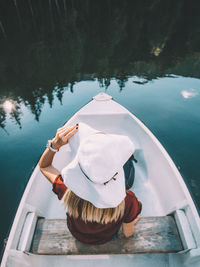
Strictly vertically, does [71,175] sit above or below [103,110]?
below

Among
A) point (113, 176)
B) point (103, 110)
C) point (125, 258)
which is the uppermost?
point (103, 110)

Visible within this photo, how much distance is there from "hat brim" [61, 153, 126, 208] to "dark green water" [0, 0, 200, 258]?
3.43m

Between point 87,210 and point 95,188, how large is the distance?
0.32 meters

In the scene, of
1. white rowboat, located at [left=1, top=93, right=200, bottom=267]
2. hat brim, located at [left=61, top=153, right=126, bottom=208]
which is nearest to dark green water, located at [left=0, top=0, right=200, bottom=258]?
white rowboat, located at [left=1, top=93, right=200, bottom=267]

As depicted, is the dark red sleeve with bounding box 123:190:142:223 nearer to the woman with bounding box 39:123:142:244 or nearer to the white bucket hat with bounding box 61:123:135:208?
the woman with bounding box 39:123:142:244

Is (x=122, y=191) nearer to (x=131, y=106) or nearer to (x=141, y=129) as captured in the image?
(x=141, y=129)

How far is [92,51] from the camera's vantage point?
1644cm

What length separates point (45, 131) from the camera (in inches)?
257

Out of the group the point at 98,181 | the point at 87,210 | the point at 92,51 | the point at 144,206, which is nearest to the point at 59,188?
the point at 87,210

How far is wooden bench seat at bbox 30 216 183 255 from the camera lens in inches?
71.6

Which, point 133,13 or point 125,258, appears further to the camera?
point 133,13

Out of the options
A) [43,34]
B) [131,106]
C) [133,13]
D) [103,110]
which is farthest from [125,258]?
[133,13]

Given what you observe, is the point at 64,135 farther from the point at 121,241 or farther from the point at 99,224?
the point at 121,241

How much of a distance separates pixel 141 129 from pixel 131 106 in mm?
4149
